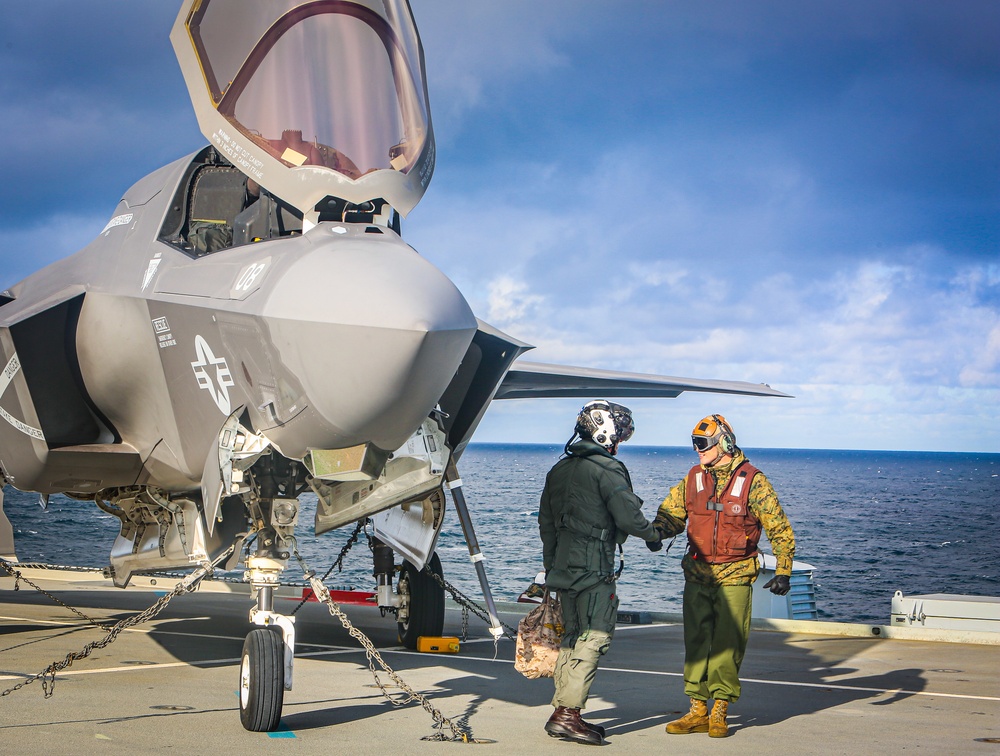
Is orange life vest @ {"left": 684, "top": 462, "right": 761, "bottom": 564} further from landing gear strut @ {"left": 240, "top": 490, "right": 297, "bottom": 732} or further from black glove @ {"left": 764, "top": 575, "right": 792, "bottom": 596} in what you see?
landing gear strut @ {"left": 240, "top": 490, "right": 297, "bottom": 732}

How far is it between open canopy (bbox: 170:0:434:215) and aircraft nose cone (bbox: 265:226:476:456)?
0.70m

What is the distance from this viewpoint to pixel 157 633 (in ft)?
37.0

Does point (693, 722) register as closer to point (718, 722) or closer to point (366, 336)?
point (718, 722)

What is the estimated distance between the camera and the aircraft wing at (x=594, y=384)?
11383 mm

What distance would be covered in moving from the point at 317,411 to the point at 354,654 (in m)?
4.89

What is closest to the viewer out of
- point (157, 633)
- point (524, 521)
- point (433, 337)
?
point (433, 337)

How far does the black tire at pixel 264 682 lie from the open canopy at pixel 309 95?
2.43m

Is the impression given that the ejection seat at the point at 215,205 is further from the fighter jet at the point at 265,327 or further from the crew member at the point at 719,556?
the crew member at the point at 719,556

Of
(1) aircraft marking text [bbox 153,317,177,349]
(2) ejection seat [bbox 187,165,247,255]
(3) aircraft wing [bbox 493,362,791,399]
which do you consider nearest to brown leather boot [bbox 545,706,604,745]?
(1) aircraft marking text [bbox 153,317,177,349]

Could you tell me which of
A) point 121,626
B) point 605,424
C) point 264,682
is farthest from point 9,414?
point 605,424

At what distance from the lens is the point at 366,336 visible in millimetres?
5273

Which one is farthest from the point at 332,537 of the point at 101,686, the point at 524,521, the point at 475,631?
the point at 101,686

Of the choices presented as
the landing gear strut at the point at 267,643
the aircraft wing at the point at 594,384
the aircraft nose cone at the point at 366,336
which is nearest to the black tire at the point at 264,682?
the landing gear strut at the point at 267,643

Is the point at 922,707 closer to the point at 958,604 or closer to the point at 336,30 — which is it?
the point at 958,604
